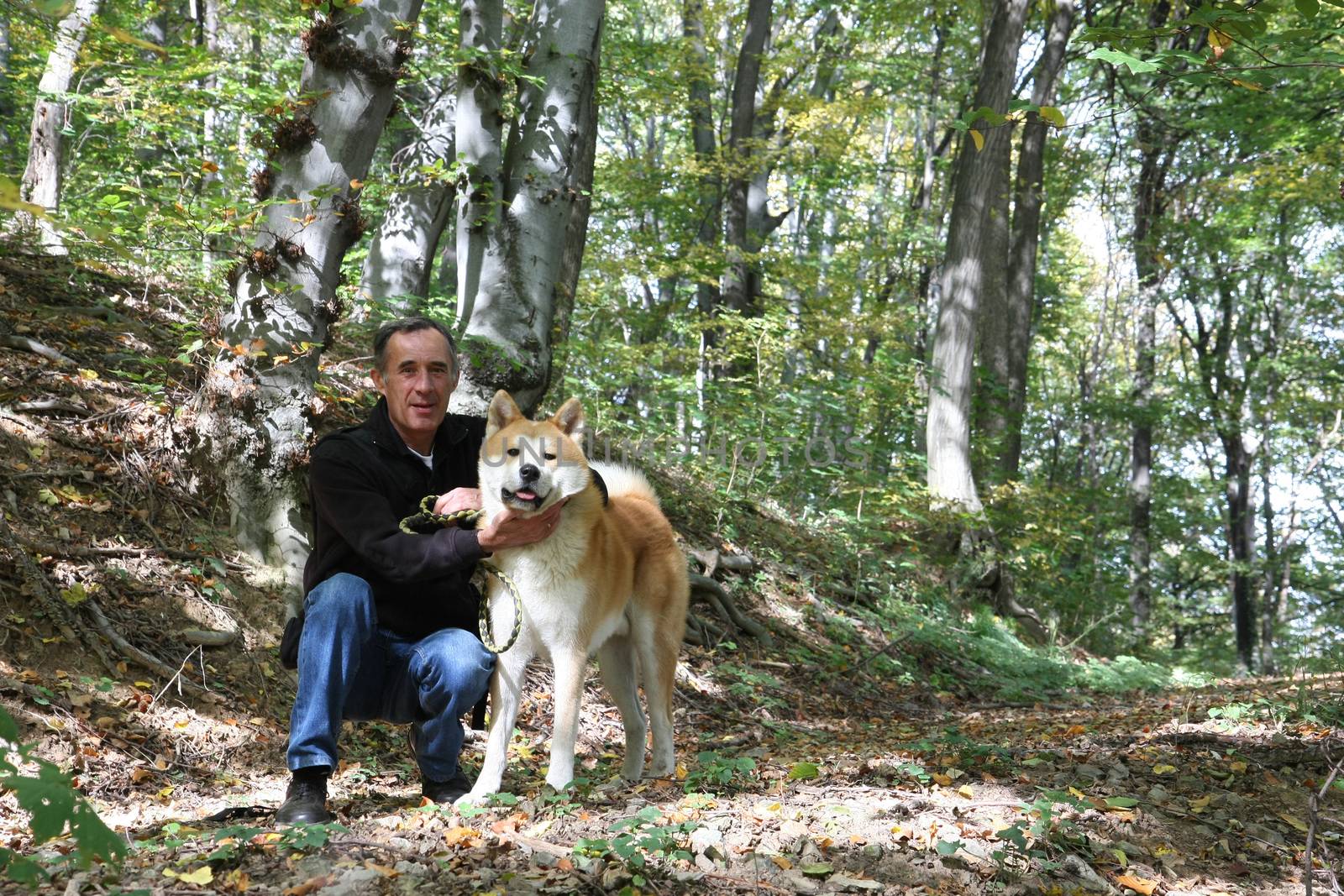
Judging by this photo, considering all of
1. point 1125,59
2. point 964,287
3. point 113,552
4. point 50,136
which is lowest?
point 113,552

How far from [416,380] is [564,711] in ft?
4.52

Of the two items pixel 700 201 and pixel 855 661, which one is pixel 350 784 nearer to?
pixel 855 661

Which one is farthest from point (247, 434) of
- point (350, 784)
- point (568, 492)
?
point (568, 492)

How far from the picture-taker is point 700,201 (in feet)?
54.5

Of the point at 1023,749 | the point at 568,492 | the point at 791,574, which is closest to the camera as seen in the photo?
the point at 568,492

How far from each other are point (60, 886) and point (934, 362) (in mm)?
10603

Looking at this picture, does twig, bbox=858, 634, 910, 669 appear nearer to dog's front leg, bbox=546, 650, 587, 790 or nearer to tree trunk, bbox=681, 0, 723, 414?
dog's front leg, bbox=546, 650, 587, 790

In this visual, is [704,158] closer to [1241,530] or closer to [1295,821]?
[1295,821]

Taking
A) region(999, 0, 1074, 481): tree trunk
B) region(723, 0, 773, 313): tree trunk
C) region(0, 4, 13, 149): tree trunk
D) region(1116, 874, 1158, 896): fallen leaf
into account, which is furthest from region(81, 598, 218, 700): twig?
region(723, 0, 773, 313): tree trunk

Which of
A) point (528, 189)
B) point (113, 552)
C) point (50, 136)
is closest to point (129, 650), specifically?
point (113, 552)

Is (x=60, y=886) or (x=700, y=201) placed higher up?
(x=700, y=201)

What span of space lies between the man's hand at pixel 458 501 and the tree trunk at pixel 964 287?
8.11 m

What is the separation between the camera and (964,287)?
1150cm

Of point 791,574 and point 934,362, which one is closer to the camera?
point 791,574
